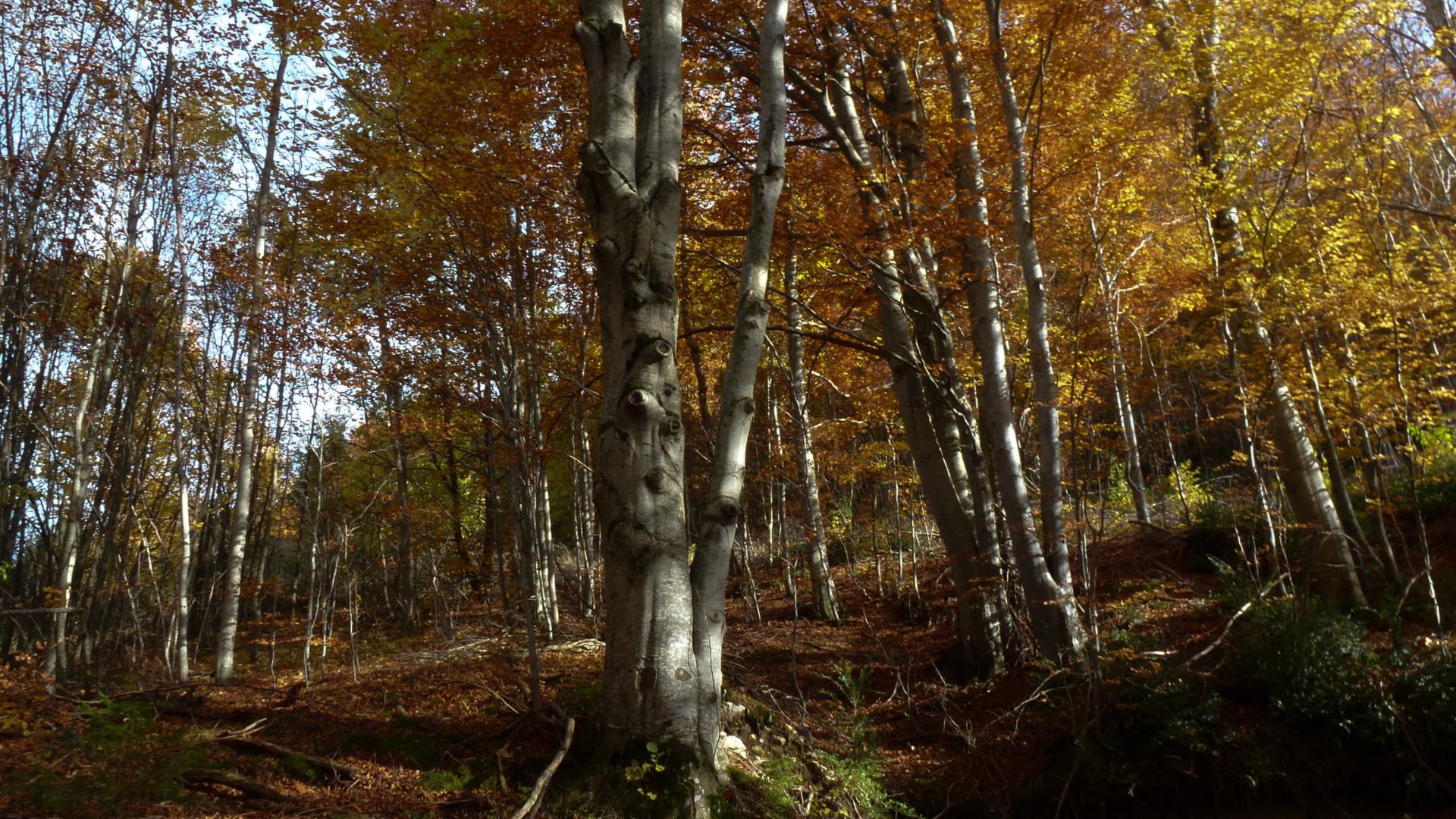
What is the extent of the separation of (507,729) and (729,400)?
8.76 ft

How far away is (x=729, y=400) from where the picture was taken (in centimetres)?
388

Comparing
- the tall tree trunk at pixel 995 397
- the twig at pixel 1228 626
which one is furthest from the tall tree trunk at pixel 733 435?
the twig at pixel 1228 626

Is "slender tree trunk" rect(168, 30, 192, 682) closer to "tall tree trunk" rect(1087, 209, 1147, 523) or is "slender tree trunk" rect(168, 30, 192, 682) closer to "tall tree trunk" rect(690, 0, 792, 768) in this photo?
"tall tree trunk" rect(690, 0, 792, 768)

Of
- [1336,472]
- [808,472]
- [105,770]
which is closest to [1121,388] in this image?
[1336,472]

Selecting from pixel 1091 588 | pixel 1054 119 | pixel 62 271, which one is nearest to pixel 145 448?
pixel 62 271

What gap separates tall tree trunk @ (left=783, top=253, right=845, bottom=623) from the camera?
1051 centimetres

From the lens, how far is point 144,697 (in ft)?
18.7

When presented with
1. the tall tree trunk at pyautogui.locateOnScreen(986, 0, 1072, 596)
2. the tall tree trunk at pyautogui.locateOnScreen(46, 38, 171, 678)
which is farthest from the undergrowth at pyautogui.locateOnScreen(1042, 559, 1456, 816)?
the tall tree trunk at pyautogui.locateOnScreen(46, 38, 171, 678)

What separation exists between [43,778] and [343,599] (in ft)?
48.4

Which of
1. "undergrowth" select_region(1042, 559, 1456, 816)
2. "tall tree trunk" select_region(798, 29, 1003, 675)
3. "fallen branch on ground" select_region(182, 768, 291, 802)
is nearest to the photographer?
"fallen branch on ground" select_region(182, 768, 291, 802)

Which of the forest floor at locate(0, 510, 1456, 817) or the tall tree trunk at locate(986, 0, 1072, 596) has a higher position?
the tall tree trunk at locate(986, 0, 1072, 596)

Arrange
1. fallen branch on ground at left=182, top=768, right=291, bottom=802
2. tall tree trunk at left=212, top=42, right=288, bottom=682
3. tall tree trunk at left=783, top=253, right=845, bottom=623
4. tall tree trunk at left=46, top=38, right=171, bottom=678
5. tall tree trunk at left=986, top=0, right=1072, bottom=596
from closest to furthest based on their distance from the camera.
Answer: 1. fallen branch on ground at left=182, top=768, right=291, bottom=802
2. tall tree trunk at left=986, top=0, right=1072, bottom=596
3. tall tree trunk at left=46, top=38, right=171, bottom=678
4. tall tree trunk at left=212, top=42, right=288, bottom=682
5. tall tree trunk at left=783, top=253, right=845, bottom=623

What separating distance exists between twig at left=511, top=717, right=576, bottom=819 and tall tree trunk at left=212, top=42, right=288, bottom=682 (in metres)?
6.46

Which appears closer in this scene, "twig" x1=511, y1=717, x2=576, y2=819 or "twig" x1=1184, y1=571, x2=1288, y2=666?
"twig" x1=511, y1=717, x2=576, y2=819
